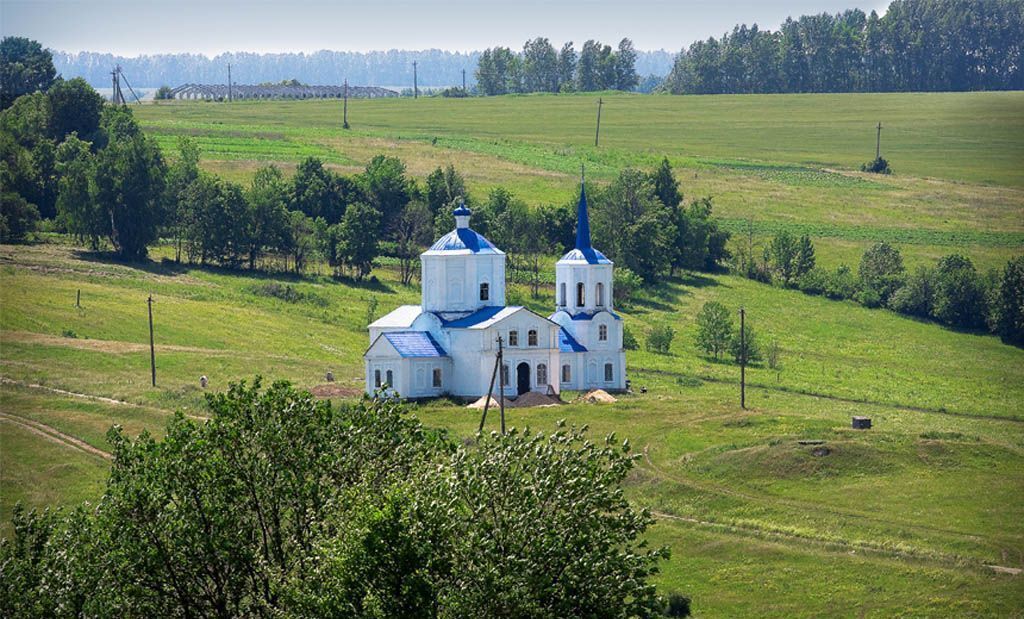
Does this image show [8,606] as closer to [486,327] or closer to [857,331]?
[486,327]

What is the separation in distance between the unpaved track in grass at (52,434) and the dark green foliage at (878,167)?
10743 cm

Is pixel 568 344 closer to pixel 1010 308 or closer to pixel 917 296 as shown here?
pixel 1010 308

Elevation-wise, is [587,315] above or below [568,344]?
above

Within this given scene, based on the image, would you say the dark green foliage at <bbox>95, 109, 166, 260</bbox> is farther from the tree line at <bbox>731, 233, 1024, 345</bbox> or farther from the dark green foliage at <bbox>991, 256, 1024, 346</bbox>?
the dark green foliage at <bbox>991, 256, 1024, 346</bbox>

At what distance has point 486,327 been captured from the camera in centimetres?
8031

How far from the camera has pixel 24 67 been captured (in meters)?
166

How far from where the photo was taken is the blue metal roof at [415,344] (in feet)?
265

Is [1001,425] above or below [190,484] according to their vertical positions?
below

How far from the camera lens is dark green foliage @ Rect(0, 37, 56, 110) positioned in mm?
163500

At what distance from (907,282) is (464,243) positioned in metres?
44.8

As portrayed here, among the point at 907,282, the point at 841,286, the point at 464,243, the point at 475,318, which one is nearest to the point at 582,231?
the point at 464,243

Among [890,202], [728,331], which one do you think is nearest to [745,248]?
[890,202]

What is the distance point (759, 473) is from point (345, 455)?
28322 mm

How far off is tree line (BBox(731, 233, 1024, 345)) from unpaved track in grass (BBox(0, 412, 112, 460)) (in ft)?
216
